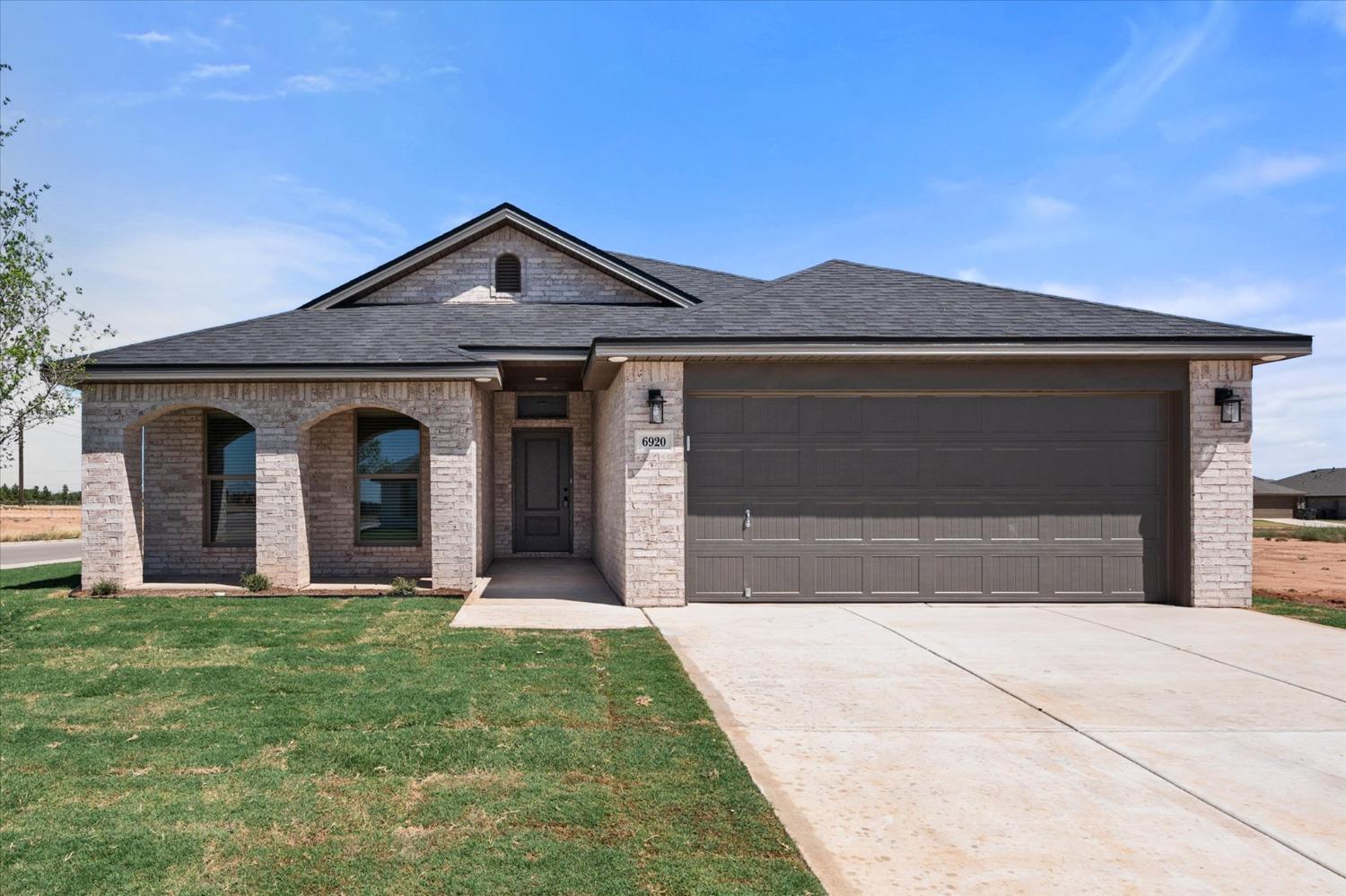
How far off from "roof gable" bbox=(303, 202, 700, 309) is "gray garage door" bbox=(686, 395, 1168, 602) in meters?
5.54

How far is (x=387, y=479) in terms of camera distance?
41.3 feet

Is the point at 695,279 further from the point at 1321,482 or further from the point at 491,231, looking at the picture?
the point at 1321,482

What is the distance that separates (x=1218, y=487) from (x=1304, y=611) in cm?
189

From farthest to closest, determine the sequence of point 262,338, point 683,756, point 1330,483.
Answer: point 1330,483
point 262,338
point 683,756

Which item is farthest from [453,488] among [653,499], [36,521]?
[36,521]

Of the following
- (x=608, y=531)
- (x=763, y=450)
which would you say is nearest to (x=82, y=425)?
(x=608, y=531)

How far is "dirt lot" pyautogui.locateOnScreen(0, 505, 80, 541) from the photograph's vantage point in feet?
96.2

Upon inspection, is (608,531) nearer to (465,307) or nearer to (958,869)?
(465,307)

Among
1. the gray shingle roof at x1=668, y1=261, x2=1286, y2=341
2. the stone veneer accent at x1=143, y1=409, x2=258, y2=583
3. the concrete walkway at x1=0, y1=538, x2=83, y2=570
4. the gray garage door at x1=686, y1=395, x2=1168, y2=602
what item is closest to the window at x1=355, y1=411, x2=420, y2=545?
the stone veneer accent at x1=143, y1=409, x2=258, y2=583

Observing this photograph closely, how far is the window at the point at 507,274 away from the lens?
15133mm

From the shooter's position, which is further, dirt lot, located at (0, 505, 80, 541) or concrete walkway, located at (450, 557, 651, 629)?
dirt lot, located at (0, 505, 80, 541)

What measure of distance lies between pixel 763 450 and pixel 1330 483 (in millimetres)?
79833

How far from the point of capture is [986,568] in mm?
9930

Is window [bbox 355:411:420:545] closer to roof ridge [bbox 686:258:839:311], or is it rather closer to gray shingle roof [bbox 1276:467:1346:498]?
roof ridge [bbox 686:258:839:311]
